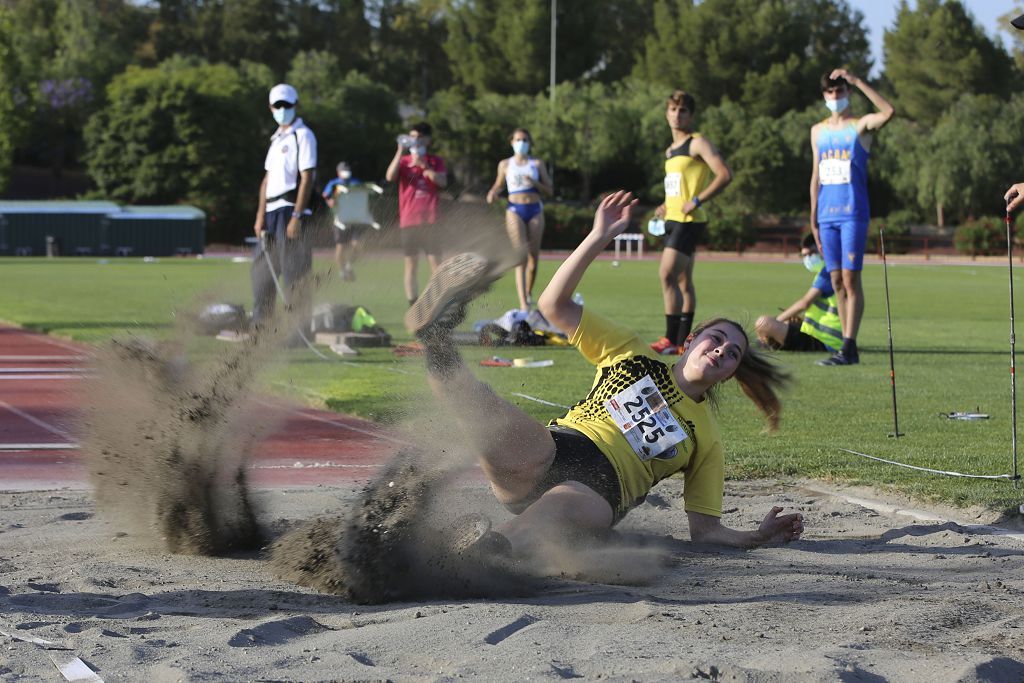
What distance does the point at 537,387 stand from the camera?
9.58 m

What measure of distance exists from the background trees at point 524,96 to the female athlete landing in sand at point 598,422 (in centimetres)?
4806

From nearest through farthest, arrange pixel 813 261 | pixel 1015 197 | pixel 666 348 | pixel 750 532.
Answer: pixel 750 532
pixel 1015 197
pixel 666 348
pixel 813 261

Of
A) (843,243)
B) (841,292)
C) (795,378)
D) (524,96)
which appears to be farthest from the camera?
(524,96)

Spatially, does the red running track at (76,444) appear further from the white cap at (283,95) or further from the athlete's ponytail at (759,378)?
the white cap at (283,95)

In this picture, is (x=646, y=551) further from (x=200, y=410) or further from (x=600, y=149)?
(x=600, y=149)

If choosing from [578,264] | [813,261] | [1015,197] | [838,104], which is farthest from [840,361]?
[578,264]

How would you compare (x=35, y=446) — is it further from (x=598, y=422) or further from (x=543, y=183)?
(x=543, y=183)

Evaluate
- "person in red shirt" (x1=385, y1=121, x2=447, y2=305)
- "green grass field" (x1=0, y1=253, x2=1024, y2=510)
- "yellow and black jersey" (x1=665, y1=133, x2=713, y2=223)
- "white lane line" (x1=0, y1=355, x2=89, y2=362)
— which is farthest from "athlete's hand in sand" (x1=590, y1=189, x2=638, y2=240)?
"person in red shirt" (x1=385, y1=121, x2=447, y2=305)

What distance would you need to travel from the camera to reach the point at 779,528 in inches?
198

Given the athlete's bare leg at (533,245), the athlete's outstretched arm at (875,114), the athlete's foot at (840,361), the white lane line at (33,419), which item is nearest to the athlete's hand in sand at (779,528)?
the white lane line at (33,419)

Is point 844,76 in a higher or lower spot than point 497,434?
higher

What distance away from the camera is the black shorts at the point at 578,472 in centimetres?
486

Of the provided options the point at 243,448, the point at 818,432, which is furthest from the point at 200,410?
the point at 818,432

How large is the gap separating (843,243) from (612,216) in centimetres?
675
